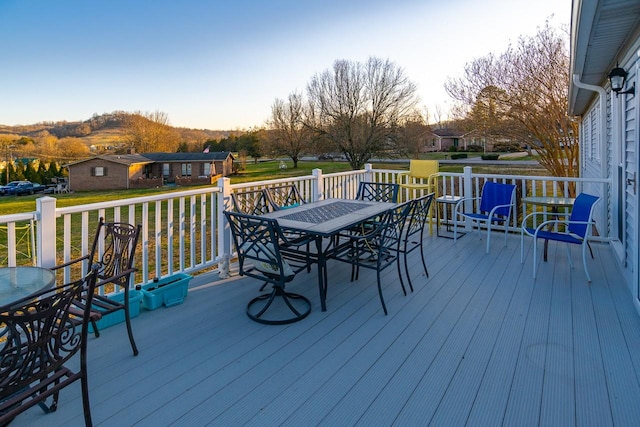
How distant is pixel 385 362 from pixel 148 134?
47697 millimetres

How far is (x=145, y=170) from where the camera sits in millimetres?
33375

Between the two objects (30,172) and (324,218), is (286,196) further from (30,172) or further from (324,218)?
(30,172)

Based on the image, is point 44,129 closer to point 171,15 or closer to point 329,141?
point 329,141

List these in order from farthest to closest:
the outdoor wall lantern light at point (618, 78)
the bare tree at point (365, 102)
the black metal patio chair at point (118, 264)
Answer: the bare tree at point (365, 102), the outdoor wall lantern light at point (618, 78), the black metal patio chair at point (118, 264)

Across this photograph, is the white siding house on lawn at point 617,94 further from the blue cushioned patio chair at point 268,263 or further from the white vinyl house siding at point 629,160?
the blue cushioned patio chair at point 268,263

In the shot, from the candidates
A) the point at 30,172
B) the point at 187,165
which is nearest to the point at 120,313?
the point at 187,165

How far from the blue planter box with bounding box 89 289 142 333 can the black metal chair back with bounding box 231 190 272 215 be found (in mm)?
1374

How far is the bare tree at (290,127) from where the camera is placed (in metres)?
27.1

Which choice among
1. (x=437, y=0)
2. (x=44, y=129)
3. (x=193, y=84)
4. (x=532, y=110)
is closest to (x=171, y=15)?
(x=437, y=0)

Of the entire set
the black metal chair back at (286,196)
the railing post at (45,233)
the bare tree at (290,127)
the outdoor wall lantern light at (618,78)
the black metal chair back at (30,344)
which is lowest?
the black metal chair back at (30,344)

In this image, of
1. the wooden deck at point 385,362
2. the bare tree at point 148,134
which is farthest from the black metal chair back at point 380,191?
the bare tree at point 148,134

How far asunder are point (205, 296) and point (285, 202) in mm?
1638

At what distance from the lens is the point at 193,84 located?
91.1 ft

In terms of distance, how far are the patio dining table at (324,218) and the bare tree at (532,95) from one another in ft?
31.0
